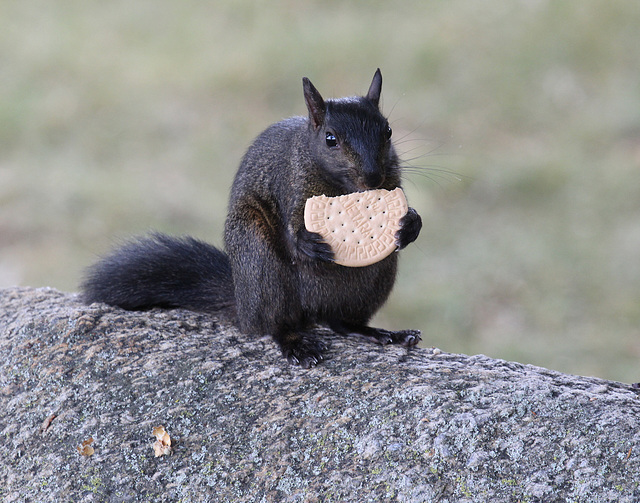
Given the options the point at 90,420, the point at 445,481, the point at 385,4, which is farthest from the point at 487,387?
the point at 385,4

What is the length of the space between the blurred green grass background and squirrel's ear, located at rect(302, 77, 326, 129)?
2555 millimetres

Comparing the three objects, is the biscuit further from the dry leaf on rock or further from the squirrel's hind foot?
the dry leaf on rock

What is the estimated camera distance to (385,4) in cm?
825

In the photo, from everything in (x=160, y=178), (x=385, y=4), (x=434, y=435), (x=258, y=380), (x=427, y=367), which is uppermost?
(x=385, y=4)

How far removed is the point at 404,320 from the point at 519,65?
3.30m

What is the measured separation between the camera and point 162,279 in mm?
2951

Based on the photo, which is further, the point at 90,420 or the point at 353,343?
the point at 353,343

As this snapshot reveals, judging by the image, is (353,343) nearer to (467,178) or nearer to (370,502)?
(370,502)

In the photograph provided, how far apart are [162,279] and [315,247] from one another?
715 millimetres

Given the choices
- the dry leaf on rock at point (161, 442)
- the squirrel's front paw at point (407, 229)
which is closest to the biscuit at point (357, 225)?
the squirrel's front paw at point (407, 229)

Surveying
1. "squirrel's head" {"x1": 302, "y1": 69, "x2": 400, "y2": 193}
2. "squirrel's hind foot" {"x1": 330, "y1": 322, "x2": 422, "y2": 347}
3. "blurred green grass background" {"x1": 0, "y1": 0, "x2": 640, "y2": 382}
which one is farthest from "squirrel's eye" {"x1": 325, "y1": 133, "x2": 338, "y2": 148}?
"blurred green grass background" {"x1": 0, "y1": 0, "x2": 640, "y2": 382}

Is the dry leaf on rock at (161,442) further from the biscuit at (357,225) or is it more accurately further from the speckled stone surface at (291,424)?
the biscuit at (357,225)

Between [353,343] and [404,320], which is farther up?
[404,320]

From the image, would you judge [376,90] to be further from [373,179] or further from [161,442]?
[161,442]
